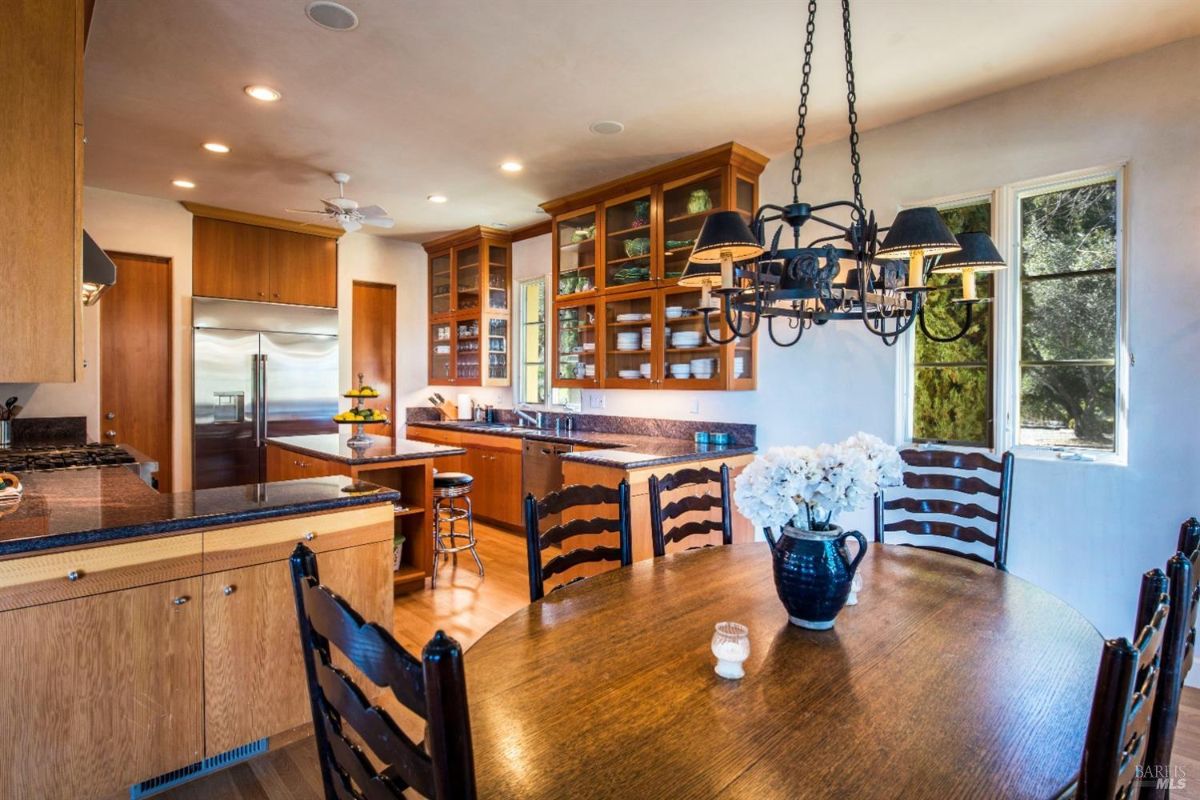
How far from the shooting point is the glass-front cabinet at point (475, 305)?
601 centimetres

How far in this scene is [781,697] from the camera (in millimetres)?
1165

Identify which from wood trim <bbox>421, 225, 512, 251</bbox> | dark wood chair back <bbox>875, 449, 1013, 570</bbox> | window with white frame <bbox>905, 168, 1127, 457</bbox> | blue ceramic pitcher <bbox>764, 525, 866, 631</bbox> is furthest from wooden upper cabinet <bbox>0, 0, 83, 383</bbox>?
wood trim <bbox>421, 225, 512, 251</bbox>

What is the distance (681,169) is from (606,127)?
72 centimetres

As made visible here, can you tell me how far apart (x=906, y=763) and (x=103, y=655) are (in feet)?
6.93

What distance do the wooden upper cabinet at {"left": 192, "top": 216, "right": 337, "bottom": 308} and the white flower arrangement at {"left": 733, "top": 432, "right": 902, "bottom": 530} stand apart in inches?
210

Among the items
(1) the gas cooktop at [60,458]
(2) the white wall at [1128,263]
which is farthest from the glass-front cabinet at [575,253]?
(1) the gas cooktop at [60,458]

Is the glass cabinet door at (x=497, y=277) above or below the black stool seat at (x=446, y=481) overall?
above

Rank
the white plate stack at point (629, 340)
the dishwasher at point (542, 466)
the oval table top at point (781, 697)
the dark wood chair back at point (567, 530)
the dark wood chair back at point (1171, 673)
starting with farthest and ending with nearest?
the dishwasher at point (542, 466)
the white plate stack at point (629, 340)
the dark wood chair back at point (567, 530)
the dark wood chair back at point (1171, 673)
the oval table top at point (781, 697)

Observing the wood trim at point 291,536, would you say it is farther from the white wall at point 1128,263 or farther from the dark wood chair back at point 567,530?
the white wall at point 1128,263

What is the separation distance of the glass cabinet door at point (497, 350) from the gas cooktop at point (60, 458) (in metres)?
3.01

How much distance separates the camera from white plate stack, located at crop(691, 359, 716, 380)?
159 inches

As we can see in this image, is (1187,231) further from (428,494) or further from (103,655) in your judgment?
(103,655)

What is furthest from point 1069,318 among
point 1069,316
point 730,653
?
point 730,653

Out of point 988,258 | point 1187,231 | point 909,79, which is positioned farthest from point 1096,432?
point 909,79
